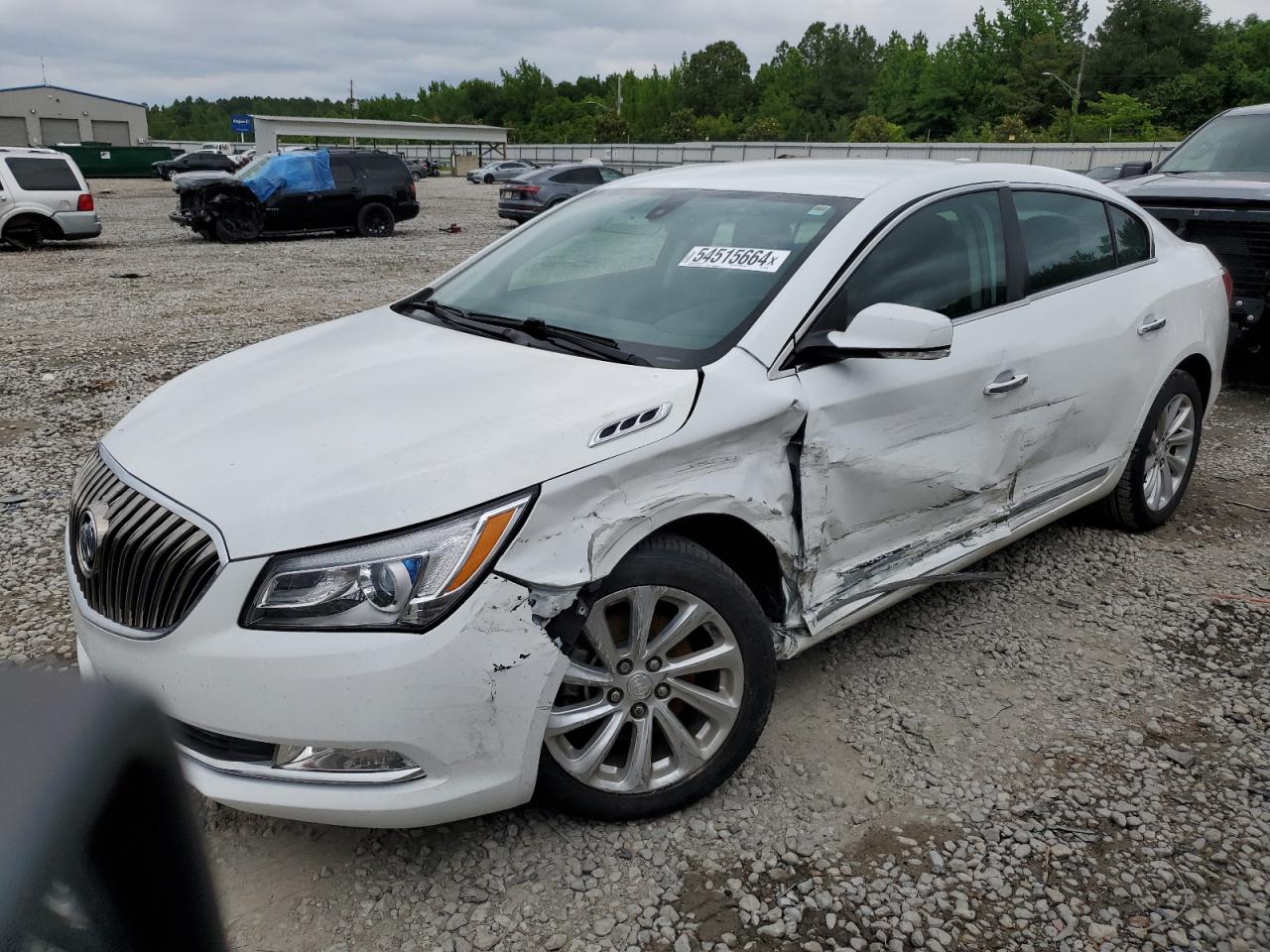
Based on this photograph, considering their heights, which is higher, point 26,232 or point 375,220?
point 375,220

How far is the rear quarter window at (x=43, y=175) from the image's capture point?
1620 centimetres

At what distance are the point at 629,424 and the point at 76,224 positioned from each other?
17.6 metres

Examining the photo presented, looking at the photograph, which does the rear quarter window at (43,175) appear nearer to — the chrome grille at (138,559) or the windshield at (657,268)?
the windshield at (657,268)

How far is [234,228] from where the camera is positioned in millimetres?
18812

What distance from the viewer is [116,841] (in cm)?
82

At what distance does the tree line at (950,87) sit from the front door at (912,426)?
183 ft

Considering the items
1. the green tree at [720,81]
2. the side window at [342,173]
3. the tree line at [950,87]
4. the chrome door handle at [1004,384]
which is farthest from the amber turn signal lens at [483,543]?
the green tree at [720,81]

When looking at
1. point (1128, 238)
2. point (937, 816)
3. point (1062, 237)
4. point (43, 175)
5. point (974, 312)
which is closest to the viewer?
point (937, 816)

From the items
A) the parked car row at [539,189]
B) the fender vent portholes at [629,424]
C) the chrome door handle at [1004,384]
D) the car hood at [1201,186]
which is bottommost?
the parked car row at [539,189]

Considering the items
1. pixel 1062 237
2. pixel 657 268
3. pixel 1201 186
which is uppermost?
pixel 1201 186

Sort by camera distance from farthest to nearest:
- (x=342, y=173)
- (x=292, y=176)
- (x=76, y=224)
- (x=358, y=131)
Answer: (x=358, y=131) → (x=342, y=173) → (x=292, y=176) → (x=76, y=224)

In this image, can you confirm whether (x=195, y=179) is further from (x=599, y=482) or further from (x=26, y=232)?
(x=599, y=482)

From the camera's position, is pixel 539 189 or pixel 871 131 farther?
pixel 871 131

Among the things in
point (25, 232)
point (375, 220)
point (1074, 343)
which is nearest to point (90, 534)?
point (1074, 343)
